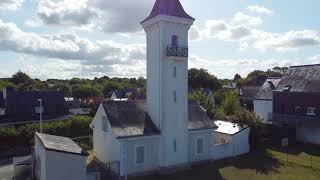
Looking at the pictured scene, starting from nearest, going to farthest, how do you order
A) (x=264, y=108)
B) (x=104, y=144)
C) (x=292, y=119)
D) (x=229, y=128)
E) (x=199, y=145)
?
(x=104, y=144)
(x=199, y=145)
(x=229, y=128)
(x=292, y=119)
(x=264, y=108)

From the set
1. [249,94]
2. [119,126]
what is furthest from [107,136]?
[249,94]

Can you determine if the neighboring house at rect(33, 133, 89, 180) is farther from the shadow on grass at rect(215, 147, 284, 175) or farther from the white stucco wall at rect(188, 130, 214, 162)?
the shadow on grass at rect(215, 147, 284, 175)

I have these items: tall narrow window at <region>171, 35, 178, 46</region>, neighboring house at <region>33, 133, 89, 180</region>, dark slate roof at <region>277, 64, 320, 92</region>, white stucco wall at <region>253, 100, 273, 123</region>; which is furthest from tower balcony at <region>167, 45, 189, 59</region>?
white stucco wall at <region>253, 100, 273, 123</region>

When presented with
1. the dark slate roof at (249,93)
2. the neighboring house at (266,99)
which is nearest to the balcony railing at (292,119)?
the neighboring house at (266,99)

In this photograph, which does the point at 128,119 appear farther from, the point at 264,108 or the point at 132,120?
the point at 264,108

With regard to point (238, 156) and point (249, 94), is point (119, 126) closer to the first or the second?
point (238, 156)

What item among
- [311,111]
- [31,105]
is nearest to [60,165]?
[31,105]
